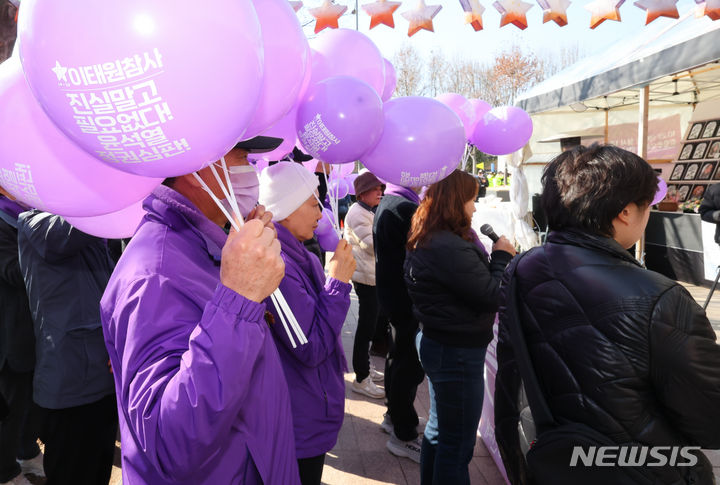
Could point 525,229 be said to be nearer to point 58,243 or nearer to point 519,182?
point 519,182

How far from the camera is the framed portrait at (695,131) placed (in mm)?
10686

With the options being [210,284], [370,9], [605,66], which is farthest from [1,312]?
[605,66]

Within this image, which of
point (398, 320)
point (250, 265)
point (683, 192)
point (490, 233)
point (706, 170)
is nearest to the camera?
point (250, 265)

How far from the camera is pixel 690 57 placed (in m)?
5.69

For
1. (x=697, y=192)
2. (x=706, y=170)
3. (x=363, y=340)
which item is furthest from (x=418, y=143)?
(x=706, y=170)

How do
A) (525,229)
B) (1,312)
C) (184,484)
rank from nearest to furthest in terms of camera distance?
(184,484) < (1,312) < (525,229)

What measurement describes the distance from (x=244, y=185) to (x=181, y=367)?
77 centimetres

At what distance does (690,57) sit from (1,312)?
7108 millimetres

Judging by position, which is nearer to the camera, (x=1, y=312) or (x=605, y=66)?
(x=1, y=312)

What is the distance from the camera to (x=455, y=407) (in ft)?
7.86

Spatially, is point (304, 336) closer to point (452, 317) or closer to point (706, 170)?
point (452, 317)

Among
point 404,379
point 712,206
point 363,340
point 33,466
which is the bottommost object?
point 33,466

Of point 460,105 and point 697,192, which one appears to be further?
point 697,192

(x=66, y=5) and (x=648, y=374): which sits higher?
(x=66, y=5)
